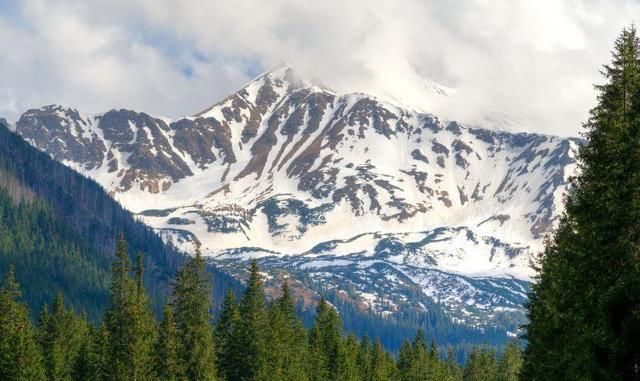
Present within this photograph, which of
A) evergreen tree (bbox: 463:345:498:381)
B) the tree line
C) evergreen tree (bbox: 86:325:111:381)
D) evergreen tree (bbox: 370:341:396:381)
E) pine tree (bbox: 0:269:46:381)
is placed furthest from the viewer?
evergreen tree (bbox: 463:345:498:381)

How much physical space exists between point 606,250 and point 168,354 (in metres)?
44.2

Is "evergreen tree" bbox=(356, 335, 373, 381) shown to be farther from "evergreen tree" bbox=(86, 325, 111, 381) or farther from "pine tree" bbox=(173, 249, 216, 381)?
"pine tree" bbox=(173, 249, 216, 381)

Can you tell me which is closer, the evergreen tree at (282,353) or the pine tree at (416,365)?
the evergreen tree at (282,353)

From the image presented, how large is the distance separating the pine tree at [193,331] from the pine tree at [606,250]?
117 ft

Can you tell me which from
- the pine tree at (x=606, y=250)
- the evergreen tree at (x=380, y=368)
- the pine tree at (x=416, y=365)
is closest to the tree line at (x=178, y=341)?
the evergreen tree at (x=380, y=368)

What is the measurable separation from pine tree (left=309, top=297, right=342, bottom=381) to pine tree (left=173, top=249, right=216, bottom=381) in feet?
68.3

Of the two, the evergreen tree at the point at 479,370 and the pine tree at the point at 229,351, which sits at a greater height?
the evergreen tree at the point at 479,370

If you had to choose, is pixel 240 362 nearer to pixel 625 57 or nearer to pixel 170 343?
pixel 170 343

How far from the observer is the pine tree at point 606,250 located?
3253 cm

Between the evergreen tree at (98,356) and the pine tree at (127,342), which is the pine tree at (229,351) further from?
the evergreen tree at (98,356)

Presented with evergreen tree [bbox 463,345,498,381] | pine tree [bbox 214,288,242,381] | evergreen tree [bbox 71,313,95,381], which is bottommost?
evergreen tree [bbox 71,313,95,381]

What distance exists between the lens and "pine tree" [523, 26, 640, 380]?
1281 inches

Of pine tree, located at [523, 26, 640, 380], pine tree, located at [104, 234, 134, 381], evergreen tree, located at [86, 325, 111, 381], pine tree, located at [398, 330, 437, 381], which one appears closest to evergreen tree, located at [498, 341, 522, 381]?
pine tree, located at [398, 330, 437, 381]

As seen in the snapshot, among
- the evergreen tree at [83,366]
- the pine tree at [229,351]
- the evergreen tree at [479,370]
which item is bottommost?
the evergreen tree at [83,366]
